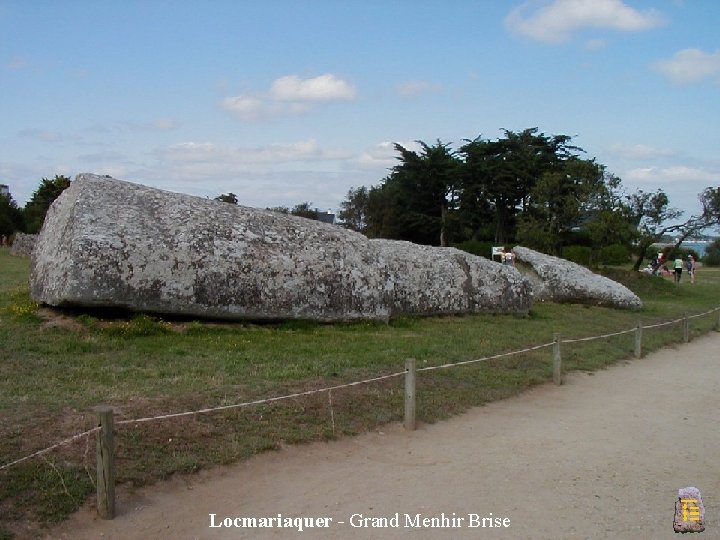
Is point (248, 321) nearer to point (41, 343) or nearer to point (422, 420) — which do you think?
point (41, 343)

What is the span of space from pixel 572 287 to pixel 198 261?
492 inches

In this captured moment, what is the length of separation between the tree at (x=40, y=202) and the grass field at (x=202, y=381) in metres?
40.1

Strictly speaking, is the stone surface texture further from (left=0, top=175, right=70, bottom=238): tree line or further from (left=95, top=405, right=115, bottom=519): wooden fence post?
(left=95, top=405, right=115, bottom=519): wooden fence post

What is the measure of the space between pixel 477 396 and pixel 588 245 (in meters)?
35.5

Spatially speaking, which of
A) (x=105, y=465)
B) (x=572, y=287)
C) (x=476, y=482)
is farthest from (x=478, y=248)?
(x=105, y=465)

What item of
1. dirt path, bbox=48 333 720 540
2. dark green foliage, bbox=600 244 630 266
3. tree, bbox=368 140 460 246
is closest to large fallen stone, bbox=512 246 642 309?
dirt path, bbox=48 333 720 540

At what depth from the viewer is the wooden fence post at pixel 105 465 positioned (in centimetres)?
512

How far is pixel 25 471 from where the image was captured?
18.1 feet

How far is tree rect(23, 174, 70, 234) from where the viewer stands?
5000 centimetres

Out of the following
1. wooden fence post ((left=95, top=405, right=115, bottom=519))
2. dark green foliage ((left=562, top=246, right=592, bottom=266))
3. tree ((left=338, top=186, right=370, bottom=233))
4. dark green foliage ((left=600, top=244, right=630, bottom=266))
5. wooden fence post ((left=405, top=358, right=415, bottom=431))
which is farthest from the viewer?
A: tree ((left=338, top=186, right=370, bottom=233))

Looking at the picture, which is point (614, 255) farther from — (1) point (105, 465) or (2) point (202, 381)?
(1) point (105, 465)

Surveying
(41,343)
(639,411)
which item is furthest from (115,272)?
(639,411)

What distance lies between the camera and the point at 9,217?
170ft

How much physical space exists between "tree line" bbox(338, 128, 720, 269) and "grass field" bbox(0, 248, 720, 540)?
17.2m
